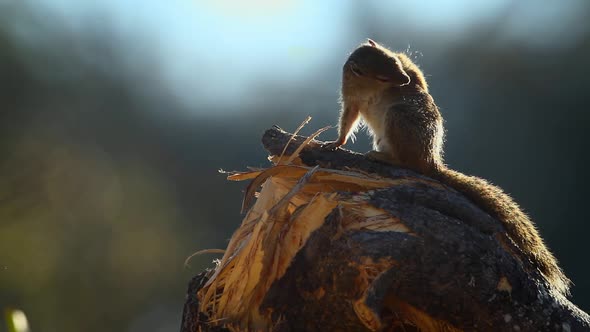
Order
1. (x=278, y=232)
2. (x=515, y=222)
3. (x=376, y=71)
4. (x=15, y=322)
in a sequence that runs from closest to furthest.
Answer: (x=15, y=322)
(x=278, y=232)
(x=515, y=222)
(x=376, y=71)

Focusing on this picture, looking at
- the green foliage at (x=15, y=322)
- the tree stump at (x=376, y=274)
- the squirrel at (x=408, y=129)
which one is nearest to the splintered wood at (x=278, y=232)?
the tree stump at (x=376, y=274)

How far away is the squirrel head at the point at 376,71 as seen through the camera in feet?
15.7

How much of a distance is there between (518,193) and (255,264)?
25.6 ft

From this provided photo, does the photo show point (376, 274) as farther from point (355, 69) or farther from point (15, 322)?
point (355, 69)

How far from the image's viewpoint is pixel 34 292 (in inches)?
368

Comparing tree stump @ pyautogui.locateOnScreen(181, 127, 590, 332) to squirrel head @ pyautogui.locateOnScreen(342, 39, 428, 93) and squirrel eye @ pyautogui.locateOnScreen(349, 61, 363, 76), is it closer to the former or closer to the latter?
squirrel head @ pyautogui.locateOnScreen(342, 39, 428, 93)

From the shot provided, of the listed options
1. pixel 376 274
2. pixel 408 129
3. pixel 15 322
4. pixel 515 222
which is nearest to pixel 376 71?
pixel 408 129

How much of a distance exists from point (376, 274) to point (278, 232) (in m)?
0.51

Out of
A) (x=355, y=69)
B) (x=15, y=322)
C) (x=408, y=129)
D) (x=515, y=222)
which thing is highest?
(x=15, y=322)

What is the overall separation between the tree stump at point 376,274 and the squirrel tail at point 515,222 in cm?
30

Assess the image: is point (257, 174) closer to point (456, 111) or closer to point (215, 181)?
point (456, 111)

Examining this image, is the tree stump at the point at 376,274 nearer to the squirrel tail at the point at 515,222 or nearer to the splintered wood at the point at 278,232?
the splintered wood at the point at 278,232

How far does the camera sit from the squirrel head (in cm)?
478

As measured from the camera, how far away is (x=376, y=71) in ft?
16.1
